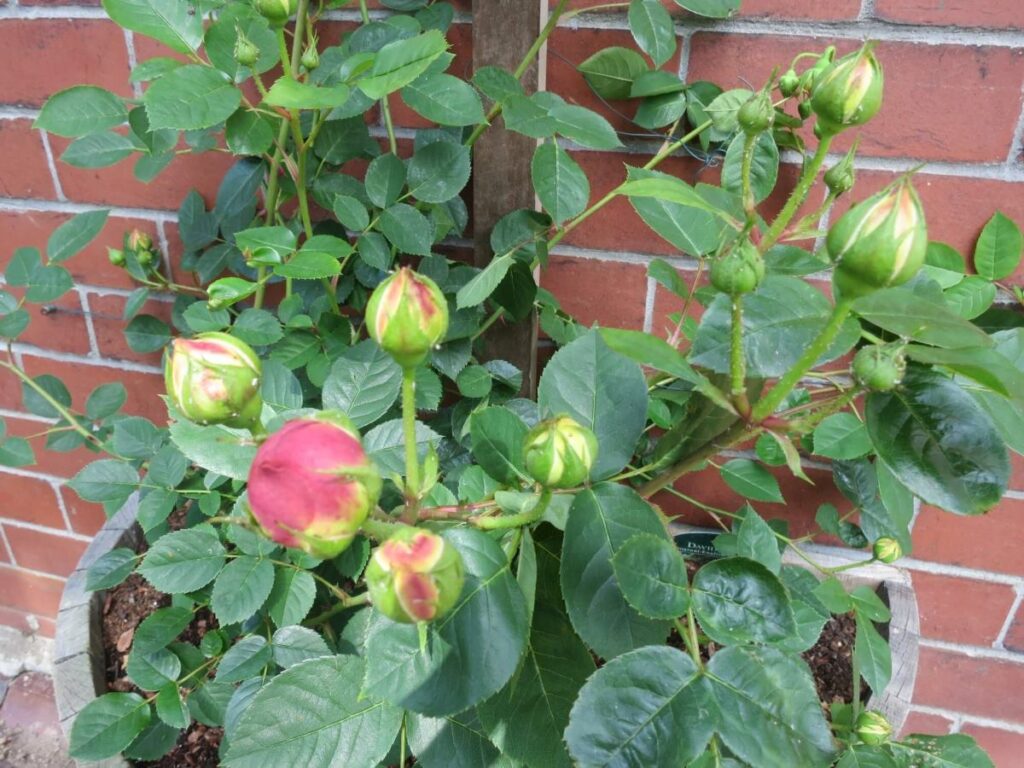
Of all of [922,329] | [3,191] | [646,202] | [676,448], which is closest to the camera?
[922,329]

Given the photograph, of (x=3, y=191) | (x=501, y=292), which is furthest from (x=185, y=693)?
(x=3, y=191)

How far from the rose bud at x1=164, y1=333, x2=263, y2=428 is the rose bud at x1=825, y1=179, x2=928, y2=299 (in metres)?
0.28

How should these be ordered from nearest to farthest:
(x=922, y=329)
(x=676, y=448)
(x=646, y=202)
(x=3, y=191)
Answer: (x=922, y=329) → (x=676, y=448) → (x=646, y=202) → (x=3, y=191)

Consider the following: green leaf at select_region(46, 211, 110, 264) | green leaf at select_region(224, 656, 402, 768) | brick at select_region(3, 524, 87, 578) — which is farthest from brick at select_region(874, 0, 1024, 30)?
brick at select_region(3, 524, 87, 578)

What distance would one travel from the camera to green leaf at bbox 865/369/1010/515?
34 centimetres

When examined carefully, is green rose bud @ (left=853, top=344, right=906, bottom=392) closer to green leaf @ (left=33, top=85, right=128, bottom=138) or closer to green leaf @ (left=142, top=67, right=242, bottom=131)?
green leaf @ (left=142, top=67, right=242, bottom=131)

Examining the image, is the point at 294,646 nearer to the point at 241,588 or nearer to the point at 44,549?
the point at 241,588

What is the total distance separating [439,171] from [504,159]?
0.08 m

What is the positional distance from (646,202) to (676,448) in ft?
0.73

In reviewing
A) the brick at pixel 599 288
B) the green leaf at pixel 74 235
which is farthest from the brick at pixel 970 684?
the green leaf at pixel 74 235

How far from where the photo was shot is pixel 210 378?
0.34 meters

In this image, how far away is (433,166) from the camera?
679 mm

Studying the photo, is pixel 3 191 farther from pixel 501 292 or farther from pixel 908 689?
pixel 908 689

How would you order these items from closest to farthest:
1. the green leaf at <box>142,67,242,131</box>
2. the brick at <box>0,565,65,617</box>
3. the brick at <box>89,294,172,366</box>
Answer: the green leaf at <box>142,67,242,131</box>
the brick at <box>89,294,172,366</box>
the brick at <box>0,565,65,617</box>
